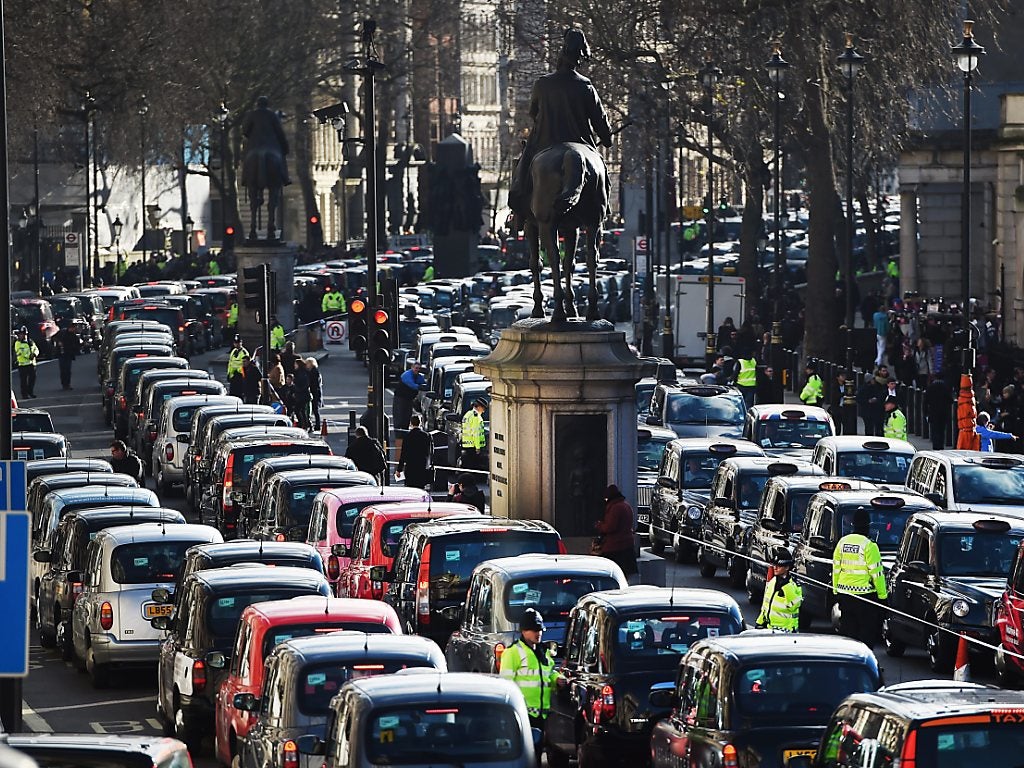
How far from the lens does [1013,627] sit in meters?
22.3

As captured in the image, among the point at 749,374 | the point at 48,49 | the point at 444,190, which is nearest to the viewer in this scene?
the point at 749,374

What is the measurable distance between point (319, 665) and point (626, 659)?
7.58 feet

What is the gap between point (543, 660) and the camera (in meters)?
19.4

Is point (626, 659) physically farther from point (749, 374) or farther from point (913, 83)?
point (913, 83)

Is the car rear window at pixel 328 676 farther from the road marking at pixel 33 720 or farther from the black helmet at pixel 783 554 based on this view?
the black helmet at pixel 783 554

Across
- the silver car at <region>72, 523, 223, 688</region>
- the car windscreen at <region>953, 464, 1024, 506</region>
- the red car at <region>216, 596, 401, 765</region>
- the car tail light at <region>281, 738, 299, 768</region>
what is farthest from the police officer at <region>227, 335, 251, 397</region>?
the car tail light at <region>281, 738, 299, 768</region>

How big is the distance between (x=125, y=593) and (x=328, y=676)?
746cm

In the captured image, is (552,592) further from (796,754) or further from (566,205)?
(566,205)

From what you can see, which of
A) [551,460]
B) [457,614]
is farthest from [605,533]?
[457,614]

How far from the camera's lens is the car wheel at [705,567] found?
1224 inches

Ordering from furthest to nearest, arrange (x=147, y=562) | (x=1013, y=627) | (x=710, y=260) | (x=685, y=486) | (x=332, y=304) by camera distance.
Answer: (x=332, y=304) < (x=710, y=260) < (x=685, y=486) < (x=147, y=562) < (x=1013, y=627)

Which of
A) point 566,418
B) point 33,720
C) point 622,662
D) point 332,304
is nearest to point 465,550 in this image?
point 33,720

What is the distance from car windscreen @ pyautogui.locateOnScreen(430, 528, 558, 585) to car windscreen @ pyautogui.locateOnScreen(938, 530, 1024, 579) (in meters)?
3.65

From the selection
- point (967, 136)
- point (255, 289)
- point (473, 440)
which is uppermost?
point (967, 136)
